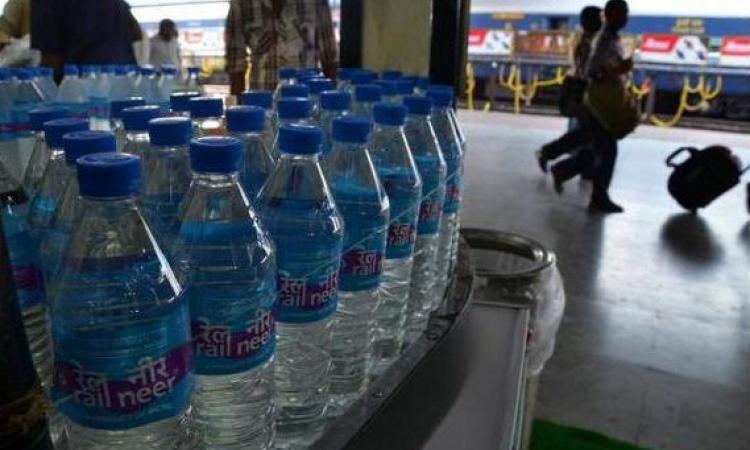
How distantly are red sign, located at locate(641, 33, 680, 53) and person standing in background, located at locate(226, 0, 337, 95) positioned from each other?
942 centimetres

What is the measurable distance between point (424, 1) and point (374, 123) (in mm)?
1077

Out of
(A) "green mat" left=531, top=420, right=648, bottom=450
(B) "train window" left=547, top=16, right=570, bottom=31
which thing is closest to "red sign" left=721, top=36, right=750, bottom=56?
(B) "train window" left=547, top=16, right=570, bottom=31

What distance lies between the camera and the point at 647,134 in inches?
360

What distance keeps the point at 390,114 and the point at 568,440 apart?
1.79 m

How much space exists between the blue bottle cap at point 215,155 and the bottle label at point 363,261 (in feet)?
0.98

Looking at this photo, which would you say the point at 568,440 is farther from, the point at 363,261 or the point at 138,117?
the point at 138,117

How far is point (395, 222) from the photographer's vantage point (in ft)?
3.42

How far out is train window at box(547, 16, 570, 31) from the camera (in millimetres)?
12005

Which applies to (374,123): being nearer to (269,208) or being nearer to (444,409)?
(269,208)

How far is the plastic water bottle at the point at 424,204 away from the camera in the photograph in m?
1.18

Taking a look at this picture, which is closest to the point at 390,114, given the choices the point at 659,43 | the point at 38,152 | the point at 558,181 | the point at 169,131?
the point at 169,131

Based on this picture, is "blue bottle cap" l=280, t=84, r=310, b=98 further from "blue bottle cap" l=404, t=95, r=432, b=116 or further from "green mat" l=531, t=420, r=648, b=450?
"green mat" l=531, t=420, r=648, b=450

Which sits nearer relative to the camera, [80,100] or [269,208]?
[269,208]

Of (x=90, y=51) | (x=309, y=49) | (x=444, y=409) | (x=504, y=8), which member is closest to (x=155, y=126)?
(x=444, y=409)
